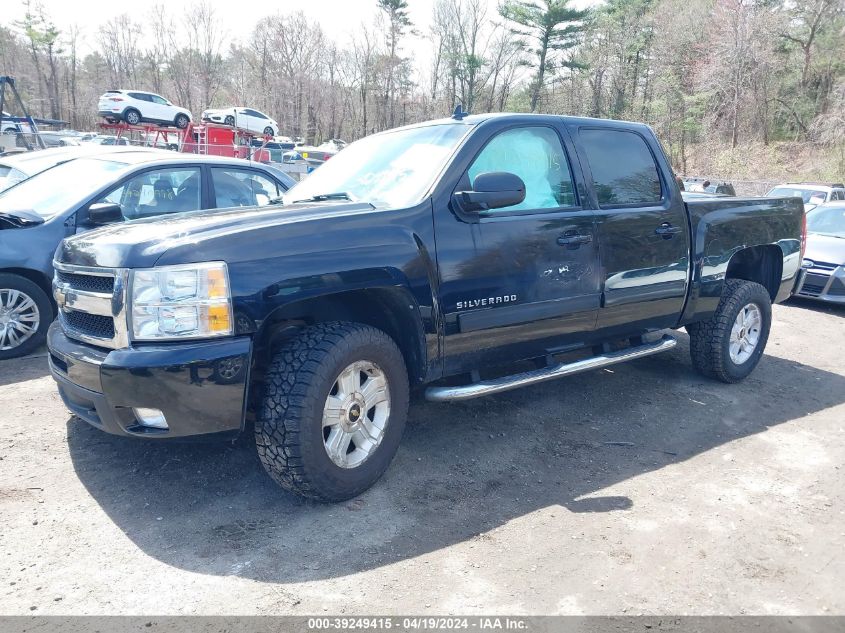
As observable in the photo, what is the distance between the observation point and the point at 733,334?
5469 mm

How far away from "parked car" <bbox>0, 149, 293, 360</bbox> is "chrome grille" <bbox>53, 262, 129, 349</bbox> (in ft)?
5.77

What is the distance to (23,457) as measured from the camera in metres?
3.62

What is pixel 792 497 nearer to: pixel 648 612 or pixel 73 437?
pixel 648 612

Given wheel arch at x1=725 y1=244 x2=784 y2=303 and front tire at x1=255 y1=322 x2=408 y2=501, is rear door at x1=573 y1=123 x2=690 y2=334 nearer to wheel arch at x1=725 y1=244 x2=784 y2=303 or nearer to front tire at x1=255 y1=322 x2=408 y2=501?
wheel arch at x1=725 y1=244 x2=784 y2=303

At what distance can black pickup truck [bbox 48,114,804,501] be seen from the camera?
9.34 feet

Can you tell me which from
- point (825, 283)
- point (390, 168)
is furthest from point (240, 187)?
point (825, 283)

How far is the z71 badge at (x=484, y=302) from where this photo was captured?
359cm

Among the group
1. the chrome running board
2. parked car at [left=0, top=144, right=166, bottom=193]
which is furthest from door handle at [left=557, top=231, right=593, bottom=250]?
parked car at [left=0, top=144, right=166, bottom=193]

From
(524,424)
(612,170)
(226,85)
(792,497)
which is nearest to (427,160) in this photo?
(612,170)

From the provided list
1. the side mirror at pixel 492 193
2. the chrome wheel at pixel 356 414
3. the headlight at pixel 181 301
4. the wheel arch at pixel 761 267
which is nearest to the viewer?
the headlight at pixel 181 301

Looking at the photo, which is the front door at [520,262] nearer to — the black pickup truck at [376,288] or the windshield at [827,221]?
the black pickup truck at [376,288]

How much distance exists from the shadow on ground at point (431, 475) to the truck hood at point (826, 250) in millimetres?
4836

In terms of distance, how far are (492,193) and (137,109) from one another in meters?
25.2

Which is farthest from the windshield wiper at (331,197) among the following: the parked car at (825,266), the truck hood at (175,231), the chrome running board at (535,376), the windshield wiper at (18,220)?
the parked car at (825,266)
